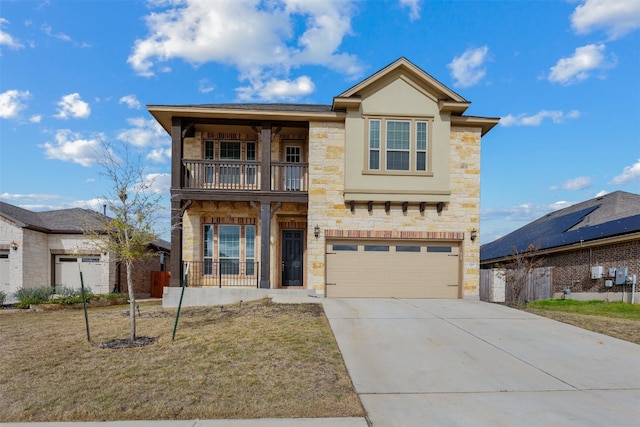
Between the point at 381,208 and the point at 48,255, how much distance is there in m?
13.7

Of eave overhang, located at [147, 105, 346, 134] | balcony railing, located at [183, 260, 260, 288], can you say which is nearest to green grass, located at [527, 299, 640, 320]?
eave overhang, located at [147, 105, 346, 134]

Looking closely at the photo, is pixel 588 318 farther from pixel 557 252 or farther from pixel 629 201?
pixel 629 201

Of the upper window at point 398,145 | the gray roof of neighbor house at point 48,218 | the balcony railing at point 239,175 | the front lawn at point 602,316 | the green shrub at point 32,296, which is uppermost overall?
the upper window at point 398,145

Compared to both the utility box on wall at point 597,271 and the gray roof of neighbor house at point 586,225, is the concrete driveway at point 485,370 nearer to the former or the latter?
the utility box on wall at point 597,271

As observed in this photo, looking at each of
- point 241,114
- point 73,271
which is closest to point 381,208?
point 241,114

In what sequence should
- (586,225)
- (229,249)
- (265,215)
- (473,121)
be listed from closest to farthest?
(265,215) < (473,121) < (229,249) < (586,225)

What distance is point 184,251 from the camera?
50.4 ft

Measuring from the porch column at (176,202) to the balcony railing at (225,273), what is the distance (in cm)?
114

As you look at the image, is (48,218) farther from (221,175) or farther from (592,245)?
(592,245)

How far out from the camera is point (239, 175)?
15.5m

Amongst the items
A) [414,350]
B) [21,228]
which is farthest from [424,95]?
[21,228]

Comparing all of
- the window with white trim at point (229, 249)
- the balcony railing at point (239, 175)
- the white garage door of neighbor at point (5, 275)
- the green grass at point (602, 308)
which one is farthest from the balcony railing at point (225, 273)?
the green grass at point (602, 308)

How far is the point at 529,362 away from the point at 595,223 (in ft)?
41.2

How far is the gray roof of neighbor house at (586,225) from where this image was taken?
14826 millimetres
